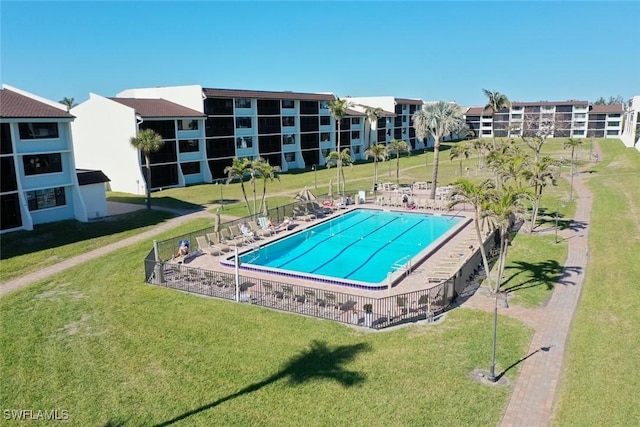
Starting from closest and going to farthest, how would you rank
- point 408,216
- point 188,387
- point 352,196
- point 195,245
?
1. point 188,387
2. point 195,245
3. point 408,216
4. point 352,196

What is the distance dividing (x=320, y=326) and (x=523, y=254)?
14.8m

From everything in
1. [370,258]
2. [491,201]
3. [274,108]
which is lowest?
[370,258]

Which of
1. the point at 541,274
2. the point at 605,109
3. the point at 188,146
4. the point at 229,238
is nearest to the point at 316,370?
the point at 541,274

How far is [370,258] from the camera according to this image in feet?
93.5

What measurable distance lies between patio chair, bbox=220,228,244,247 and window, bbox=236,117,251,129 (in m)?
32.5

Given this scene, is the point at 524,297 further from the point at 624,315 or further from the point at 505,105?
the point at 505,105

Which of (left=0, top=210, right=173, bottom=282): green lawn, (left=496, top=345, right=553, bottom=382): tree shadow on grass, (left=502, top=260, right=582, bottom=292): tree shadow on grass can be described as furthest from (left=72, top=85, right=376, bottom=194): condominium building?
(left=496, top=345, right=553, bottom=382): tree shadow on grass

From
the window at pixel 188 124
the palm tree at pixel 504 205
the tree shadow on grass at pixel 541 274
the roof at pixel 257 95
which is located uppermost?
the roof at pixel 257 95

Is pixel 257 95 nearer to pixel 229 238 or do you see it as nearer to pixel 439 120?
Result: pixel 439 120

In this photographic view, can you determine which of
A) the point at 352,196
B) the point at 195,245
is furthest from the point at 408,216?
the point at 195,245

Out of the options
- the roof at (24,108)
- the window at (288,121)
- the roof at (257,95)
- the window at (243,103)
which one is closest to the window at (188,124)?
the roof at (257,95)

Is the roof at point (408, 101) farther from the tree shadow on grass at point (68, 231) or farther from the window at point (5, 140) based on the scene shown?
the window at point (5, 140)

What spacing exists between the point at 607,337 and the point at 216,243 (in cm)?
2031

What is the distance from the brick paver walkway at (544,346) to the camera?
12836 mm
